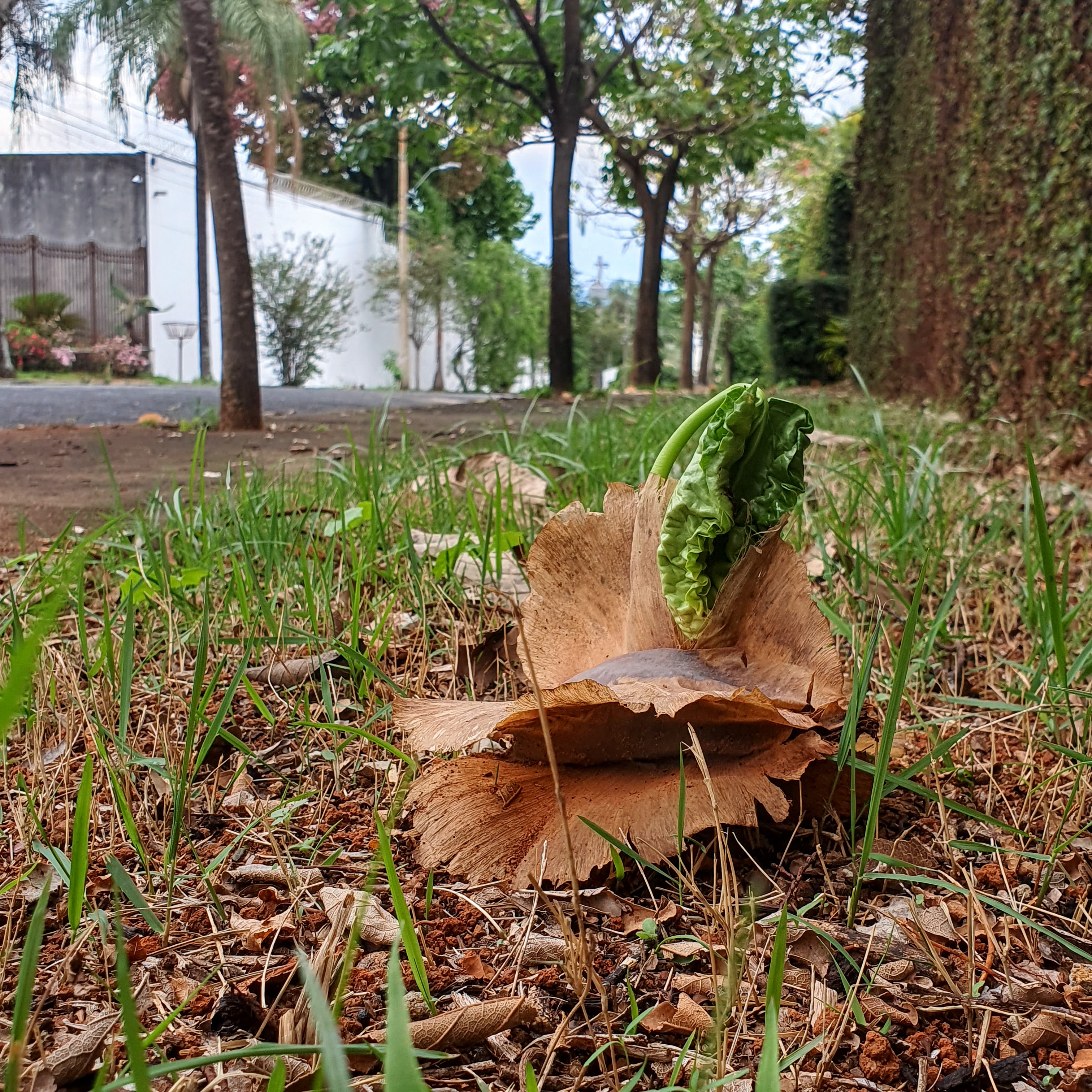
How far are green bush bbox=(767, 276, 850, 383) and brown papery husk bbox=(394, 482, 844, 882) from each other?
12.3 meters

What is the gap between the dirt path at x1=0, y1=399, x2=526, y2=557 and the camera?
9.14 feet

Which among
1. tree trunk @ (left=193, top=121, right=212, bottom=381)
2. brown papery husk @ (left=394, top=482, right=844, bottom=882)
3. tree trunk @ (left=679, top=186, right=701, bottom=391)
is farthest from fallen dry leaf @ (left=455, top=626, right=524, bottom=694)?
tree trunk @ (left=193, top=121, right=212, bottom=381)

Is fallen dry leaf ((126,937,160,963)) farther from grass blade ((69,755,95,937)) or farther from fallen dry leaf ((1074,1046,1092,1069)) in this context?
fallen dry leaf ((1074,1046,1092,1069))

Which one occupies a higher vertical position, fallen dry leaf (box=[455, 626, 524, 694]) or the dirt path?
the dirt path

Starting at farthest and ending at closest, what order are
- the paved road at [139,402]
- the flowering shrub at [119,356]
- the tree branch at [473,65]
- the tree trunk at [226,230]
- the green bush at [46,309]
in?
1. the flowering shrub at [119,356]
2. the green bush at [46,309]
3. the tree branch at [473,65]
4. the paved road at [139,402]
5. the tree trunk at [226,230]

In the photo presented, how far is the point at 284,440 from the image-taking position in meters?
5.64

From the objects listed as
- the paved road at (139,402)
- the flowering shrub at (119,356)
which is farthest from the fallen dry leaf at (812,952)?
the flowering shrub at (119,356)

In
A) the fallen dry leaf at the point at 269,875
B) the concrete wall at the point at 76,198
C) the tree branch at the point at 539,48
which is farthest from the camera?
the concrete wall at the point at 76,198

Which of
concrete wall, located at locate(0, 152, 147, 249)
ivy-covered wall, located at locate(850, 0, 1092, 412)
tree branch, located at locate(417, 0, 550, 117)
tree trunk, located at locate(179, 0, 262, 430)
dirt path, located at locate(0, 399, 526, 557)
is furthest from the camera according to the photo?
concrete wall, located at locate(0, 152, 147, 249)

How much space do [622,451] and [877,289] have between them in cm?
538

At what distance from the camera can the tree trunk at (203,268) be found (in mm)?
19453

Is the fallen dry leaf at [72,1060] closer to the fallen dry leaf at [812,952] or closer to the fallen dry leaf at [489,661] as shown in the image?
the fallen dry leaf at [812,952]

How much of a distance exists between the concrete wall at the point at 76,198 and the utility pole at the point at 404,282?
5.77 m

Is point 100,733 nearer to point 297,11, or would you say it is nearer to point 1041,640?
point 1041,640
